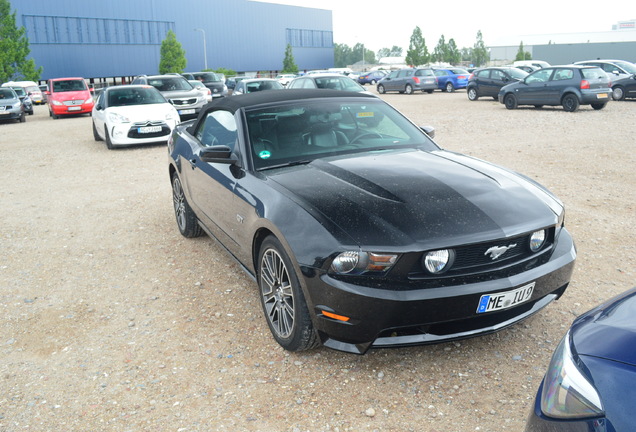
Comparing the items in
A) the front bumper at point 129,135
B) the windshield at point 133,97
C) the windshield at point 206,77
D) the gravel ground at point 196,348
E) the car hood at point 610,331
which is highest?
the windshield at point 206,77

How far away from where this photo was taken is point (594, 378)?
1.74m

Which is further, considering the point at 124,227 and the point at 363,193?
the point at 124,227

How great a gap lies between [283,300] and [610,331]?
2.16 m

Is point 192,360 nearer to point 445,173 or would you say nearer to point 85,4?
point 445,173

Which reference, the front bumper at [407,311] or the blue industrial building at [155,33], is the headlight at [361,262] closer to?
the front bumper at [407,311]

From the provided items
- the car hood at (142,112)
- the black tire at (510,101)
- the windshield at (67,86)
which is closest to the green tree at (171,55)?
the windshield at (67,86)

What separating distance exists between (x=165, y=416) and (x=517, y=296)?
2058 mm

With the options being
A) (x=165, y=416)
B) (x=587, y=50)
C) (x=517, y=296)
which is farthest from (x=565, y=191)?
(x=587, y=50)

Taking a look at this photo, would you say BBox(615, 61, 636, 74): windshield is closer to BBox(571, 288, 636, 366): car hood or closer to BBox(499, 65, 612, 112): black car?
BBox(499, 65, 612, 112): black car

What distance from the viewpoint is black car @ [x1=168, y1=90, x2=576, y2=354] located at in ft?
10.2

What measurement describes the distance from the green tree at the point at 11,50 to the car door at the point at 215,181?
161ft

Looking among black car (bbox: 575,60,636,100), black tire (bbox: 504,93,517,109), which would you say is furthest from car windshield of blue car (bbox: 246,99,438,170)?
black car (bbox: 575,60,636,100)

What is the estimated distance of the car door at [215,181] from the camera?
4.52 metres

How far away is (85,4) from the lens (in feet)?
196
